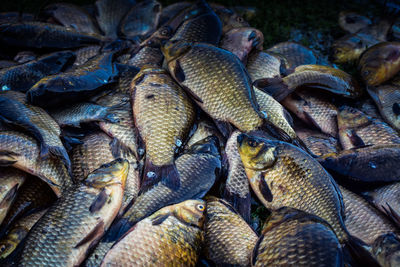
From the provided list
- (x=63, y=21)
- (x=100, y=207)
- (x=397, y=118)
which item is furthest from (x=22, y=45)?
(x=397, y=118)

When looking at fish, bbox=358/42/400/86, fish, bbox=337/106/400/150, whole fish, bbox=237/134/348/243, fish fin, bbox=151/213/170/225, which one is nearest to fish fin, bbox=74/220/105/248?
fish fin, bbox=151/213/170/225

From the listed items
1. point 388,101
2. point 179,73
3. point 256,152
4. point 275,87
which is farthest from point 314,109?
point 179,73

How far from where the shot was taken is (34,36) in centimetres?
320

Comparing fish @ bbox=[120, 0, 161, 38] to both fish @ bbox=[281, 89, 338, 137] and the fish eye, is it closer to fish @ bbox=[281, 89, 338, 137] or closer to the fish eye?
fish @ bbox=[281, 89, 338, 137]

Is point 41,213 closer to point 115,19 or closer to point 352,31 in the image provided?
point 115,19

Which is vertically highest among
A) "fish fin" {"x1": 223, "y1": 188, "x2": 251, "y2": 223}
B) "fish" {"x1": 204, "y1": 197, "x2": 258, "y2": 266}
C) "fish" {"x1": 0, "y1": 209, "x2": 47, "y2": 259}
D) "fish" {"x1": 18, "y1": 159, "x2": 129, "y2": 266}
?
"fish" {"x1": 18, "y1": 159, "x2": 129, "y2": 266}

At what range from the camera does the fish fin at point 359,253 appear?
166 centimetres

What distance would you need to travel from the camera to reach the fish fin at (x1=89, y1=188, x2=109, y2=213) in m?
1.83

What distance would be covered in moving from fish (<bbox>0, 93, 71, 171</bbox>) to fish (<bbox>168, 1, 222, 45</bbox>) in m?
1.35

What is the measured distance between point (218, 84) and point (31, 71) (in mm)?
1655

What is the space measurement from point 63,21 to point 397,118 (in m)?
3.64

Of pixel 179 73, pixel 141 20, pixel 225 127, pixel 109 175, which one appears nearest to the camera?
pixel 109 175

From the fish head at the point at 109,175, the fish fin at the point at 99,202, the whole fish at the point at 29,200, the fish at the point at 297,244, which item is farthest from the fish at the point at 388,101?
the whole fish at the point at 29,200

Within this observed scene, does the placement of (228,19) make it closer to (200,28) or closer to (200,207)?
(200,28)
